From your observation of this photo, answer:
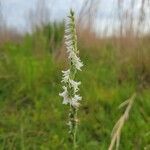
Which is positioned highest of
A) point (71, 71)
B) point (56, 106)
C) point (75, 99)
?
point (56, 106)

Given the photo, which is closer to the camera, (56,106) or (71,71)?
(71,71)

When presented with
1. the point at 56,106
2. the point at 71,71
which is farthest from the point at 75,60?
the point at 56,106

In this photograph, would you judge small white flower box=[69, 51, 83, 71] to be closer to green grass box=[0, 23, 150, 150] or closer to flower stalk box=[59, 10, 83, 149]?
flower stalk box=[59, 10, 83, 149]

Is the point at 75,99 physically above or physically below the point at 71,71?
below

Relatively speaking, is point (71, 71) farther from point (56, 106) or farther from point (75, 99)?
point (56, 106)

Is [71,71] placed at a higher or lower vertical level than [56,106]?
lower

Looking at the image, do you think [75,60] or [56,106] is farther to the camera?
[56,106]

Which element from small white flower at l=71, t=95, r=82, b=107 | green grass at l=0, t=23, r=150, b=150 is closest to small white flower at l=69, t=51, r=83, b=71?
small white flower at l=71, t=95, r=82, b=107

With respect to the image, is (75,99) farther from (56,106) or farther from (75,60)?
(56,106)

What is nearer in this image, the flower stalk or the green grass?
the flower stalk
